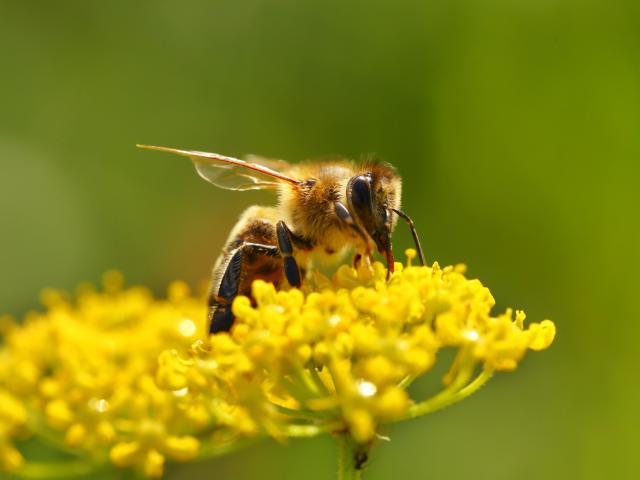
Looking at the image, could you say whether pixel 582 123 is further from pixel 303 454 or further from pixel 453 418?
pixel 303 454

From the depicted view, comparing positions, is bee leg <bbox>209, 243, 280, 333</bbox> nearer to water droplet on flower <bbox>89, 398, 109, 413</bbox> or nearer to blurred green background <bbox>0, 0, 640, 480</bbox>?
water droplet on flower <bbox>89, 398, 109, 413</bbox>

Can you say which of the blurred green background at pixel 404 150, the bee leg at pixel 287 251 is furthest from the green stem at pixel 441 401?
the blurred green background at pixel 404 150

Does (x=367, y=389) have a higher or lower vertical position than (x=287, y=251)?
lower

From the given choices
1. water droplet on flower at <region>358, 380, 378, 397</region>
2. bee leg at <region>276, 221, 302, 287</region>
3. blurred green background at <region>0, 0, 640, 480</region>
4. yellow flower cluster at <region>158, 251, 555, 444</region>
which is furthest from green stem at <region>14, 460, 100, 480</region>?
blurred green background at <region>0, 0, 640, 480</region>

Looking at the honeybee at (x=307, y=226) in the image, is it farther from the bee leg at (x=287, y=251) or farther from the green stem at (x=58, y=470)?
the green stem at (x=58, y=470)

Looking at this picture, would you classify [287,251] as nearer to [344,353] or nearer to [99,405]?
[344,353]

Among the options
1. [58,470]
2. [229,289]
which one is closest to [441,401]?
[229,289]
